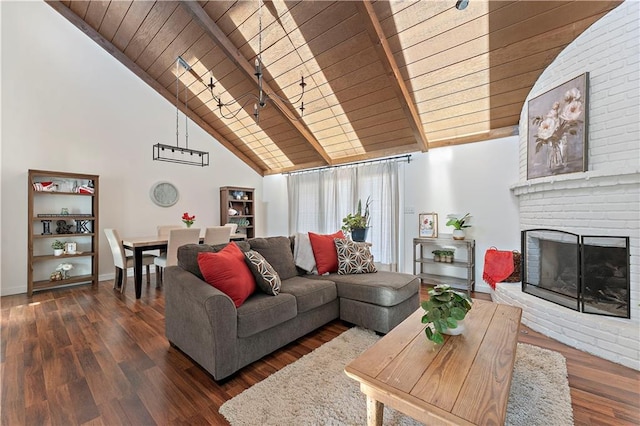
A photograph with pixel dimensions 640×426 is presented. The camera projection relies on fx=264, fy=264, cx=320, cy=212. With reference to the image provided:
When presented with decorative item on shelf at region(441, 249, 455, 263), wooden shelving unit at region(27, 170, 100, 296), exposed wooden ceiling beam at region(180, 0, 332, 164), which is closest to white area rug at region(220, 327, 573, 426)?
decorative item on shelf at region(441, 249, 455, 263)

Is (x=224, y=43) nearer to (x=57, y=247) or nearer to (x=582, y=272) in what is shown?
(x=57, y=247)

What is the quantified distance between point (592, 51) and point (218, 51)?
4.14 m

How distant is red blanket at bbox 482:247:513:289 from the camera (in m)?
3.30

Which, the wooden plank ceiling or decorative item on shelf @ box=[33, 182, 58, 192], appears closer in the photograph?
the wooden plank ceiling

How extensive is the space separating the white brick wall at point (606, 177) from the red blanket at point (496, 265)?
2.42 feet

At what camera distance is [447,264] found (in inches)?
151

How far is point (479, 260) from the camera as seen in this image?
3838mm

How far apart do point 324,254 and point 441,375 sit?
191cm

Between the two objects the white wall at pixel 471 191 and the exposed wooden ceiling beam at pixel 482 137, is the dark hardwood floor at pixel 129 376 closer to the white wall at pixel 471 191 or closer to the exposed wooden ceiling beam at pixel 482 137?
the white wall at pixel 471 191

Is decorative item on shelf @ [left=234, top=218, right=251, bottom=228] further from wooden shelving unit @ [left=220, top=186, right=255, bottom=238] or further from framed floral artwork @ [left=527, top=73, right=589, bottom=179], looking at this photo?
framed floral artwork @ [left=527, top=73, right=589, bottom=179]

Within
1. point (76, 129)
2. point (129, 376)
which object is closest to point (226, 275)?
point (129, 376)

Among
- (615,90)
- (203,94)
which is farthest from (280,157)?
(615,90)

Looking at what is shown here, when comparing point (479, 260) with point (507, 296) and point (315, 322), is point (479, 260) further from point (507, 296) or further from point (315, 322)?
point (315, 322)

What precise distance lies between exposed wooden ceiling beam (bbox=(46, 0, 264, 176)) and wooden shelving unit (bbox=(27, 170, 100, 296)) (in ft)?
6.51
